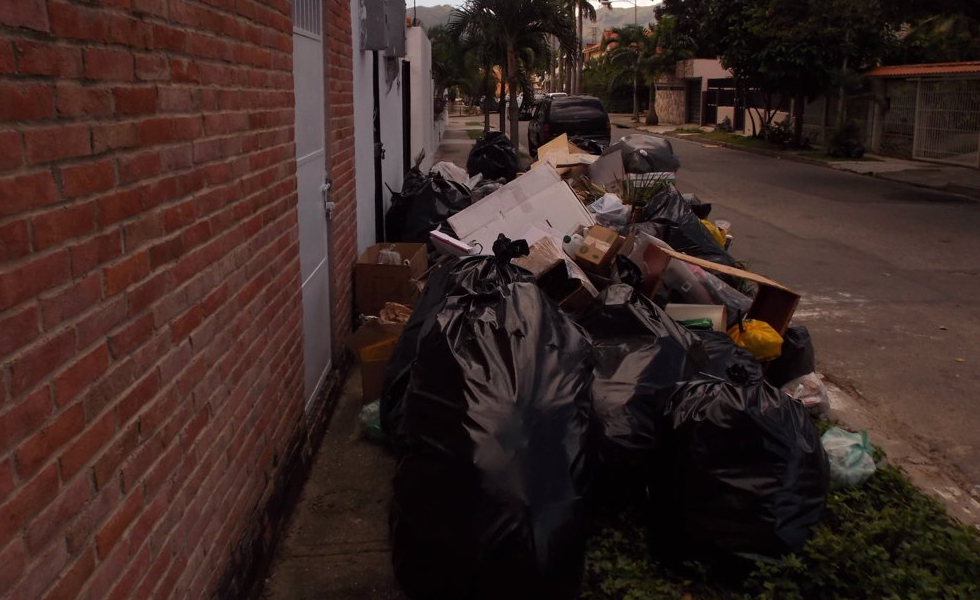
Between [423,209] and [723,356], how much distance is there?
13.5 ft

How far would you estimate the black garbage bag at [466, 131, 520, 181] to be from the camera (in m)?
11.8

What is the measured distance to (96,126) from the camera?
1843 millimetres

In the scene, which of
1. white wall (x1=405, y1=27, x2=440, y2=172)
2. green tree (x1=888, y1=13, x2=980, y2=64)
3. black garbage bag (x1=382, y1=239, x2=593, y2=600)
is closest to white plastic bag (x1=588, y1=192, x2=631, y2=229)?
black garbage bag (x1=382, y1=239, x2=593, y2=600)

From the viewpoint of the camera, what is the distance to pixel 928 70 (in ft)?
69.4

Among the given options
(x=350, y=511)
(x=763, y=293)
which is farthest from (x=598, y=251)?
(x=350, y=511)

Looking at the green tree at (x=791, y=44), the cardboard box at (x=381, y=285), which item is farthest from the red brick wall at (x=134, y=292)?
the green tree at (x=791, y=44)

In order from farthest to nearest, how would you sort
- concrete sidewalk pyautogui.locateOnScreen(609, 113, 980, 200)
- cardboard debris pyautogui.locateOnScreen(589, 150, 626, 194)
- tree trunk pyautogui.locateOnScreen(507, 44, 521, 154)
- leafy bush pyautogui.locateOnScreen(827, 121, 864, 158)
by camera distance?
leafy bush pyautogui.locateOnScreen(827, 121, 864, 158), tree trunk pyautogui.locateOnScreen(507, 44, 521, 154), concrete sidewalk pyautogui.locateOnScreen(609, 113, 980, 200), cardboard debris pyautogui.locateOnScreen(589, 150, 626, 194)

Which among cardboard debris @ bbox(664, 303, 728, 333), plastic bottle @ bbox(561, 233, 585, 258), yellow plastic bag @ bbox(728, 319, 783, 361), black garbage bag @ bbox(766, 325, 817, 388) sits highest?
plastic bottle @ bbox(561, 233, 585, 258)

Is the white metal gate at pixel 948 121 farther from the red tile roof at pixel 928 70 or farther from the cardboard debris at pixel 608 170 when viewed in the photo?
the cardboard debris at pixel 608 170

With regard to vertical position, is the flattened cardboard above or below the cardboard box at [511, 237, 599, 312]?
above

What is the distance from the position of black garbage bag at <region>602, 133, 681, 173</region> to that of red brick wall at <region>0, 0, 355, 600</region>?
23.0 feet

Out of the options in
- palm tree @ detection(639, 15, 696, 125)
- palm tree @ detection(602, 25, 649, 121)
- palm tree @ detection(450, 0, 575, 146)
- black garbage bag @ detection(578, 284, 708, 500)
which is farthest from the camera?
palm tree @ detection(602, 25, 649, 121)

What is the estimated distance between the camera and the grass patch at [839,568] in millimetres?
3018

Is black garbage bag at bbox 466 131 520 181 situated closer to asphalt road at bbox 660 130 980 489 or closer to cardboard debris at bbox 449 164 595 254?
asphalt road at bbox 660 130 980 489
